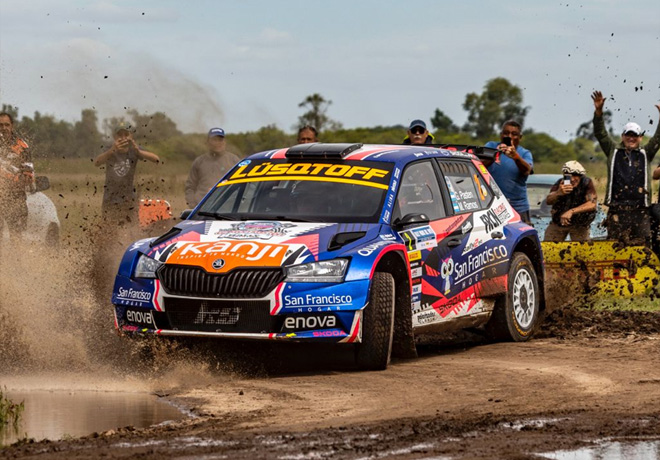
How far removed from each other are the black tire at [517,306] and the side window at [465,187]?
2.20 ft

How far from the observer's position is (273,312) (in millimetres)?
9672

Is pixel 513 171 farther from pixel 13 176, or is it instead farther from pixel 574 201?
pixel 13 176

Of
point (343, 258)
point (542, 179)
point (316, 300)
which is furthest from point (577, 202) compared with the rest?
point (316, 300)

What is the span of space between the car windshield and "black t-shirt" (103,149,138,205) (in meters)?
4.89

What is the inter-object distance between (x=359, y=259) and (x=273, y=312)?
78 cm

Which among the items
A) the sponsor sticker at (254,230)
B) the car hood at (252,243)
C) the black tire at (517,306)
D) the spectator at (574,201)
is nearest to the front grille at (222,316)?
the car hood at (252,243)

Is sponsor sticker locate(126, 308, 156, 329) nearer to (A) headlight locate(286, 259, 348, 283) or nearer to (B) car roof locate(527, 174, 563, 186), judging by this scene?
(A) headlight locate(286, 259, 348, 283)

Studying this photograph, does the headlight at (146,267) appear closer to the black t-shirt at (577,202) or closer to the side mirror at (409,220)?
the side mirror at (409,220)

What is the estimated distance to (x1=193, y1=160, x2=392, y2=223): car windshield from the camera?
10797mm

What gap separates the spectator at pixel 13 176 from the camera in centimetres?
1443

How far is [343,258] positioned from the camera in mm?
9914

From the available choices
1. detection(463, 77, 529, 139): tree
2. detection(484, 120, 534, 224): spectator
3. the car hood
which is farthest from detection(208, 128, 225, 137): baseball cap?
detection(463, 77, 529, 139): tree

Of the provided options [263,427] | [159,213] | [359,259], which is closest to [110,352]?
[359,259]

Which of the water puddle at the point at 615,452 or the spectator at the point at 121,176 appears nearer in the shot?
the water puddle at the point at 615,452
